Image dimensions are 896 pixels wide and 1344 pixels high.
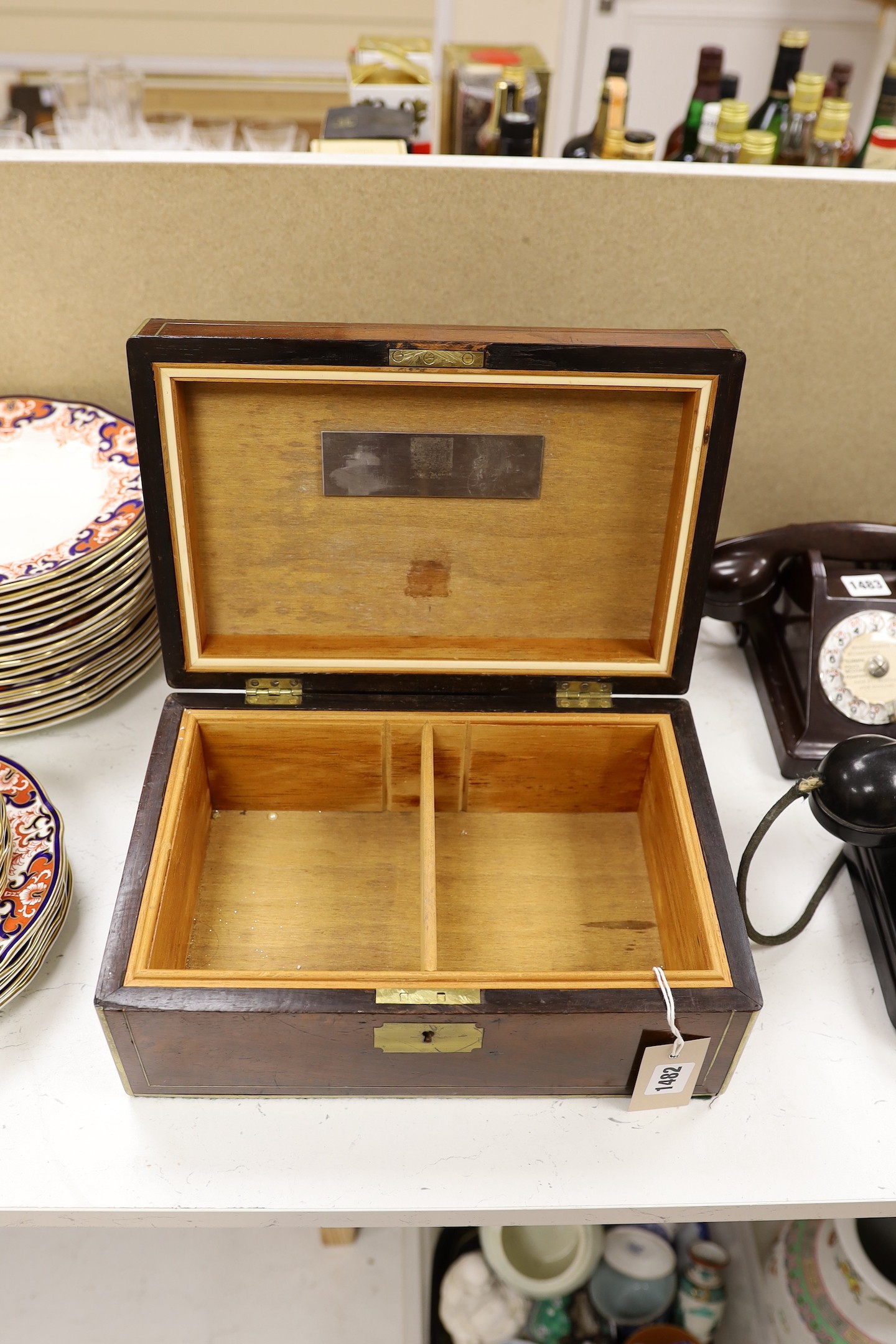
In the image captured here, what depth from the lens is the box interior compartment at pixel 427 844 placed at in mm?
977

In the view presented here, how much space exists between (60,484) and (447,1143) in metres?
0.86


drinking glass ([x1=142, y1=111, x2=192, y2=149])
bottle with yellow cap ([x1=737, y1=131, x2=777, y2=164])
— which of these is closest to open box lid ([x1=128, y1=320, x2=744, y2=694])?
bottle with yellow cap ([x1=737, y1=131, x2=777, y2=164])

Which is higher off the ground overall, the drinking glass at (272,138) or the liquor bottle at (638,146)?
the liquor bottle at (638,146)

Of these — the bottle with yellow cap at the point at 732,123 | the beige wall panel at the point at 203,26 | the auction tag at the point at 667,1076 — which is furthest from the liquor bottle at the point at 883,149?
the beige wall panel at the point at 203,26

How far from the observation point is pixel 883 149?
128 centimetres

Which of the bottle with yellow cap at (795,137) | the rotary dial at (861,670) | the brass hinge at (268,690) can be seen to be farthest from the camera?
the bottle with yellow cap at (795,137)

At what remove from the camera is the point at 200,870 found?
3.44 feet

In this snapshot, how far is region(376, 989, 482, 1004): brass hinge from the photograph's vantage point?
0.77 m

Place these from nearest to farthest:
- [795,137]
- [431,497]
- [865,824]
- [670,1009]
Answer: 1. [670,1009]
2. [865,824]
3. [431,497]
4. [795,137]

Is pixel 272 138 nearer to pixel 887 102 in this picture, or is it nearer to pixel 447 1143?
pixel 887 102

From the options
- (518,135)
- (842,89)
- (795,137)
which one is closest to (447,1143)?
(518,135)

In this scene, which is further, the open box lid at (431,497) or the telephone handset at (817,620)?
the telephone handset at (817,620)

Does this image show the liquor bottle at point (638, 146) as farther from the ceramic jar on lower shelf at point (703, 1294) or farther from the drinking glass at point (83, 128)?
the ceramic jar on lower shelf at point (703, 1294)

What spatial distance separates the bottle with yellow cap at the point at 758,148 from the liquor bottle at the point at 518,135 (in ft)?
0.89
